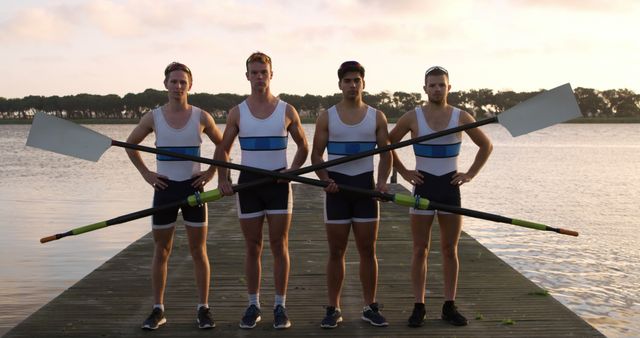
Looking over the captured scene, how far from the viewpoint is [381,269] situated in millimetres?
8469

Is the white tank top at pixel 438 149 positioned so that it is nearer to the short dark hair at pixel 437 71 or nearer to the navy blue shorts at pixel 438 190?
the navy blue shorts at pixel 438 190

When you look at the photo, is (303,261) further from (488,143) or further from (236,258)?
(488,143)

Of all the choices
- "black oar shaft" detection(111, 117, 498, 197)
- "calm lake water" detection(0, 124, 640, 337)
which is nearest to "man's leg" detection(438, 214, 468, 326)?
"black oar shaft" detection(111, 117, 498, 197)

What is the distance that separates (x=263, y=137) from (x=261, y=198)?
47 centimetres

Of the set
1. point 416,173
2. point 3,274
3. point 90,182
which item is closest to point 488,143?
point 416,173

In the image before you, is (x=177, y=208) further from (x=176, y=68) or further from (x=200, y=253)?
(x=176, y=68)

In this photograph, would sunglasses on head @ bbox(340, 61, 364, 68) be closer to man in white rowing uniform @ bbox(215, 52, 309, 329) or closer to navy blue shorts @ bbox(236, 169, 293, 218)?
man in white rowing uniform @ bbox(215, 52, 309, 329)

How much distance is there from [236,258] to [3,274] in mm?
4312

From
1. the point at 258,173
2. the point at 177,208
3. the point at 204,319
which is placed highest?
the point at 258,173

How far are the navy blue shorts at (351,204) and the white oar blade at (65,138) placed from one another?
184cm

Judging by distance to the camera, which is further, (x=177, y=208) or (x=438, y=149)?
(x=438, y=149)

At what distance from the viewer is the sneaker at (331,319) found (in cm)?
562

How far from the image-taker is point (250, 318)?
5.59 metres

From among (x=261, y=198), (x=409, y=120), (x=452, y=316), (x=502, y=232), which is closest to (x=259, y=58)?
(x=261, y=198)
